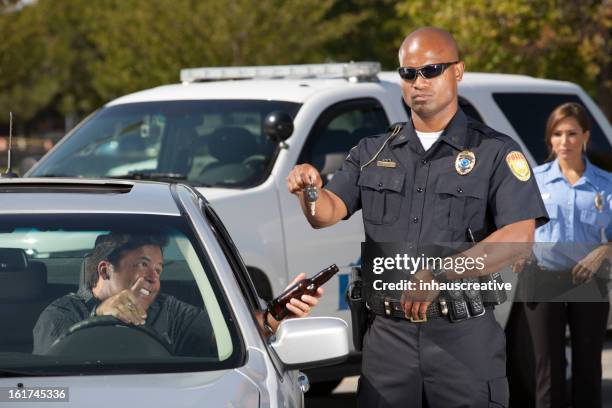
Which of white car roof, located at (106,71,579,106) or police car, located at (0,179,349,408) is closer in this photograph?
police car, located at (0,179,349,408)

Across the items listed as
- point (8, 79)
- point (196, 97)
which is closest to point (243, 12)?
point (8, 79)

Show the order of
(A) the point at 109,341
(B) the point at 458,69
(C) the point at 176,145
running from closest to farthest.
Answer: (A) the point at 109,341 → (B) the point at 458,69 → (C) the point at 176,145

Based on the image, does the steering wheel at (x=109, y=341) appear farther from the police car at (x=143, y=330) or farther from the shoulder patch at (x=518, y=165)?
the shoulder patch at (x=518, y=165)

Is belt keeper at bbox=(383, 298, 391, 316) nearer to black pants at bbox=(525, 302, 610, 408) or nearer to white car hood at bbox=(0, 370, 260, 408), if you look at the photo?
white car hood at bbox=(0, 370, 260, 408)

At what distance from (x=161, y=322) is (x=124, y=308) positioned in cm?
13

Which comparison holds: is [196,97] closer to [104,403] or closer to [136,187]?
[136,187]

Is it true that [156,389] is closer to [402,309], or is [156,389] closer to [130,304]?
[130,304]

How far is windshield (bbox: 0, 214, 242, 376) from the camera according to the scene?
13.5ft

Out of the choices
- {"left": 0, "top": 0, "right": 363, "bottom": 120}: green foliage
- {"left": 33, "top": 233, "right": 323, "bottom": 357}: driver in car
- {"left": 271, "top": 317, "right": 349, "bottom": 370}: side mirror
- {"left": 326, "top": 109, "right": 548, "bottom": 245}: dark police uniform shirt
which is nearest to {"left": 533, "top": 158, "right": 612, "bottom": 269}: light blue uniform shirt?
{"left": 326, "top": 109, "right": 548, "bottom": 245}: dark police uniform shirt

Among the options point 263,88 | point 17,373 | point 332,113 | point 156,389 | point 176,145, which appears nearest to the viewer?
point 156,389

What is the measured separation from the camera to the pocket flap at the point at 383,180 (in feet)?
15.8

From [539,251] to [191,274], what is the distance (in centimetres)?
304

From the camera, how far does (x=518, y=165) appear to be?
15.5 ft

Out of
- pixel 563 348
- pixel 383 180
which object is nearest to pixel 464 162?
pixel 383 180
